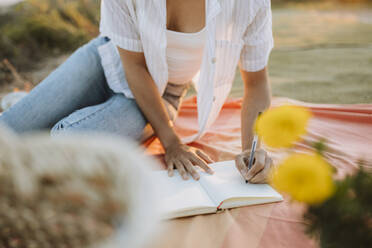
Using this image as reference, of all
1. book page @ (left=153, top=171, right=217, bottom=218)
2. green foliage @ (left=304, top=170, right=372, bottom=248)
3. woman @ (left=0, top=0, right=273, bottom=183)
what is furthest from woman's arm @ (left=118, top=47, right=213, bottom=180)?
green foliage @ (left=304, top=170, right=372, bottom=248)

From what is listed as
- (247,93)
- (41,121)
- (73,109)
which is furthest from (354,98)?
(41,121)

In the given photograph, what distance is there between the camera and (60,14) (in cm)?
364

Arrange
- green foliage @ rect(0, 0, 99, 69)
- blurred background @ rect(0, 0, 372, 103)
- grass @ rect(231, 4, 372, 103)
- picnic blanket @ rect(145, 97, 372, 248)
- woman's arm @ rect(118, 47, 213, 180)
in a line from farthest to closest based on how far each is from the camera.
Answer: green foliage @ rect(0, 0, 99, 69), blurred background @ rect(0, 0, 372, 103), grass @ rect(231, 4, 372, 103), woman's arm @ rect(118, 47, 213, 180), picnic blanket @ rect(145, 97, 372, 248)

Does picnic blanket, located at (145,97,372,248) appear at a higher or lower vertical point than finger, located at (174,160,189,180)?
lower

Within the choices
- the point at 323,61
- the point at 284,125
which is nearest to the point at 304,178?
the point at 284,125

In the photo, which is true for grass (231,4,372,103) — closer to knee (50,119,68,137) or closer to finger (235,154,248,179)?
finger (235,154,248,179)

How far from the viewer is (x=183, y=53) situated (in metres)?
1.13

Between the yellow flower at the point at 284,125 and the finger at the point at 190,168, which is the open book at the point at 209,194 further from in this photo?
the yellow flower at the point at 284,125

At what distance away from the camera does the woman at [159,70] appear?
3.25ft

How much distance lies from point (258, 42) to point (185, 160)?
499 millimetres

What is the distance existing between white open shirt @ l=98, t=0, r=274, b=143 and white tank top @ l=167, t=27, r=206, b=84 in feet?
0.21

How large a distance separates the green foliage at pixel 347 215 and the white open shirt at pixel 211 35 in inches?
29.6

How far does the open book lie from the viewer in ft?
2.43

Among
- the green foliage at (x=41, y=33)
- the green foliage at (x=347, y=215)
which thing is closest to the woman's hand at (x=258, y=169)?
the green foliage at (x=347, y=215)
